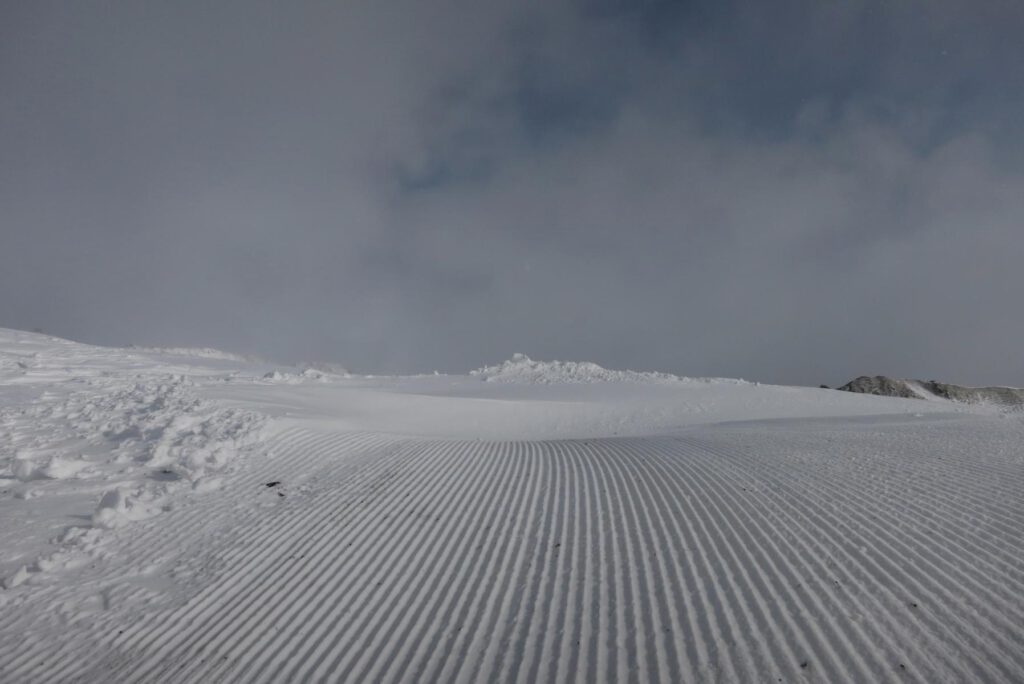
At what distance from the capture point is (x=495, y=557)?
5.12 m

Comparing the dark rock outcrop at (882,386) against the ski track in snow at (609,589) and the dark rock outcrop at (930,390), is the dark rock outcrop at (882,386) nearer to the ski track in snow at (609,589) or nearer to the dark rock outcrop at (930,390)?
the dark rock outcrop at (930,390)

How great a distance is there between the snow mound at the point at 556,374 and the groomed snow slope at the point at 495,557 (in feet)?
53.0

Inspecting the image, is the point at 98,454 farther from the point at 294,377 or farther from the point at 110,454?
the point at 294,377

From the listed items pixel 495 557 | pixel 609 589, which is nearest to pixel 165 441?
pixel 495 557

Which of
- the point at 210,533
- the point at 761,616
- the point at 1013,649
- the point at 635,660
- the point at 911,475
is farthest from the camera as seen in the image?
the point at 911,475

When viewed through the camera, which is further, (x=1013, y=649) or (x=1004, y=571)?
(x=1004, y=571)

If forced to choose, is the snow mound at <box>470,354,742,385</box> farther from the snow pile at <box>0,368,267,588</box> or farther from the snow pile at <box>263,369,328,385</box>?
the snow pile at <box>0,368,267,588</box>

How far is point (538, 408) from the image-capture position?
1955 centimetres

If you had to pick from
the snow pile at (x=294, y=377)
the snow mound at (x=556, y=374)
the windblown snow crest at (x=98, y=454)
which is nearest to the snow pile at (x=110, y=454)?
the windblown snow crest at (x=98, y=454)

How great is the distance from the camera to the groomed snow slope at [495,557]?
3500 mm

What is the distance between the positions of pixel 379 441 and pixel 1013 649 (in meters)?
10.0

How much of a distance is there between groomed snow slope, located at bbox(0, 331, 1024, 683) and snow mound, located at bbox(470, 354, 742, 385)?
16150 millimetres

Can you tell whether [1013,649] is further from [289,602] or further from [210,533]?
[210,533]

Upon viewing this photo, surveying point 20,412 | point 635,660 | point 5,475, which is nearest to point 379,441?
point 5,475
